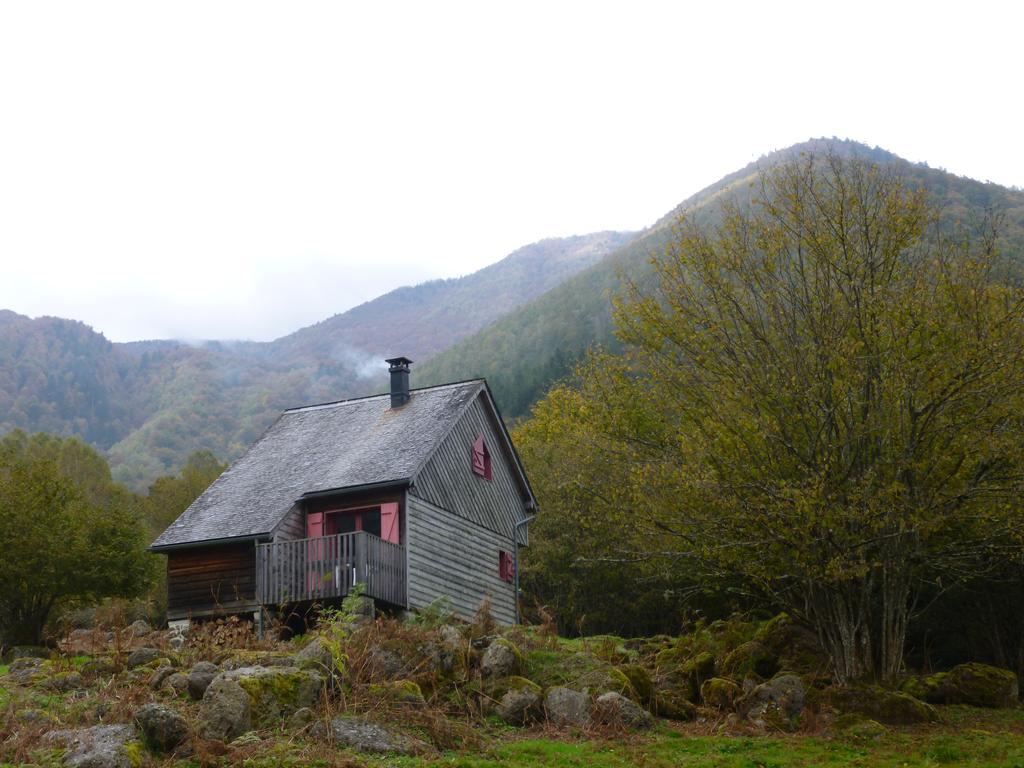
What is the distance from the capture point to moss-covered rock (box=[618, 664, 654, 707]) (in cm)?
1997

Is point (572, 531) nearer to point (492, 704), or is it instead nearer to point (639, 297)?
point (639, 297)

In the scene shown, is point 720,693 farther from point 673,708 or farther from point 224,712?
point 224,712

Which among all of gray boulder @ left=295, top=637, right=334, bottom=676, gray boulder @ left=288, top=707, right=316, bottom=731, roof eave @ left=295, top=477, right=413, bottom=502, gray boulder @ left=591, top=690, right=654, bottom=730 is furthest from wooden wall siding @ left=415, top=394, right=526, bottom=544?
gray boulder @ left=288, top=707, right=316, bottom=731

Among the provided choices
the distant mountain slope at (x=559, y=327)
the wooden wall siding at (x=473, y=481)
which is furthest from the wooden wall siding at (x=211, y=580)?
the distant mountain slope at (x=559, y=327)

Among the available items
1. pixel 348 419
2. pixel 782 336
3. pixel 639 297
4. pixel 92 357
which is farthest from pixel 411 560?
pixel 92 357

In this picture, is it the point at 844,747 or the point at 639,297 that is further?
the point at 639,297

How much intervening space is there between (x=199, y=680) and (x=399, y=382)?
1737cm

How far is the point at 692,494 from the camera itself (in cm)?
2062

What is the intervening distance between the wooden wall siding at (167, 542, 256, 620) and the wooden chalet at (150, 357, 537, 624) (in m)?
0.03

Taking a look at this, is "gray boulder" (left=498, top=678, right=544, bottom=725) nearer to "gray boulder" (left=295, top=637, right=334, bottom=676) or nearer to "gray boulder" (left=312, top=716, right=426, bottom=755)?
"gray boulder" (left=312, top=716, right=426, bottom=755)

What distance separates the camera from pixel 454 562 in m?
31.4

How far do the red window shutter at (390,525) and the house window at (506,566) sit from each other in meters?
6.31

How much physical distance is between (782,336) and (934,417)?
3134 mm

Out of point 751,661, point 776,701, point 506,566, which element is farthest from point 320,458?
point 776,701
